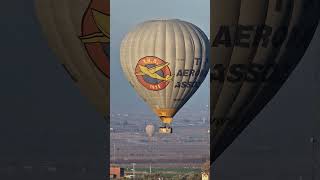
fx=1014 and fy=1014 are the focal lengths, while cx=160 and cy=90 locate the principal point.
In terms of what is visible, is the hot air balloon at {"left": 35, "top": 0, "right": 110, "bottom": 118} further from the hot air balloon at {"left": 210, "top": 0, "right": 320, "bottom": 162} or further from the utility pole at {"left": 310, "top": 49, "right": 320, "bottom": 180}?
the utility pole at {"left": 310, "top": 49, "right": 320, "bottom": 180}

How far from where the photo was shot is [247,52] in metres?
23.7

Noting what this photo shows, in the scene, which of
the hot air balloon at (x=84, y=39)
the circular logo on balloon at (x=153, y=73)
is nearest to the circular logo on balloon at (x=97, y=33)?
the hot air balloon at (x=84, y=39)

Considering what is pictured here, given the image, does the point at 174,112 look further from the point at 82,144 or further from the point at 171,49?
the point at 82,144

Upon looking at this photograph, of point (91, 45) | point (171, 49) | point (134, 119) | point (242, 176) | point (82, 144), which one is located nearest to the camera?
point (91, 45)

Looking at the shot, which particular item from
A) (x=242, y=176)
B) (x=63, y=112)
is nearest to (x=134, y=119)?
(x=242, y=176)

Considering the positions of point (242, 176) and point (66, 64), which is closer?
point (66, 64)

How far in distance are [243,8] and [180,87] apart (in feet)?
37.7

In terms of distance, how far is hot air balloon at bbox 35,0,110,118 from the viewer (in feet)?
75.1

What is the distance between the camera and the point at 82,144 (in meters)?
27.8

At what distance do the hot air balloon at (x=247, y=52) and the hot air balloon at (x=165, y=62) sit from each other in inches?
376

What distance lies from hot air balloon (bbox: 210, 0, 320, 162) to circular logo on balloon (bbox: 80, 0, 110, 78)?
249cm

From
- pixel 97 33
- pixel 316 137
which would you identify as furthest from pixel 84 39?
pixel 316 137

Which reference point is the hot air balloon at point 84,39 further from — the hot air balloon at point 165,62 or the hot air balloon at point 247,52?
the hot air balloon at point 165,62

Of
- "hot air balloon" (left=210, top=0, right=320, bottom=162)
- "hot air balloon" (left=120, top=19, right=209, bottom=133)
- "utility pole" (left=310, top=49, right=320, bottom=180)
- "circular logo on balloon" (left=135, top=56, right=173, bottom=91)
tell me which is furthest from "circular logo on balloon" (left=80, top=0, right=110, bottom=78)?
"circular logo on balloon" (left=135, top=56, right=173, bottom=91)
